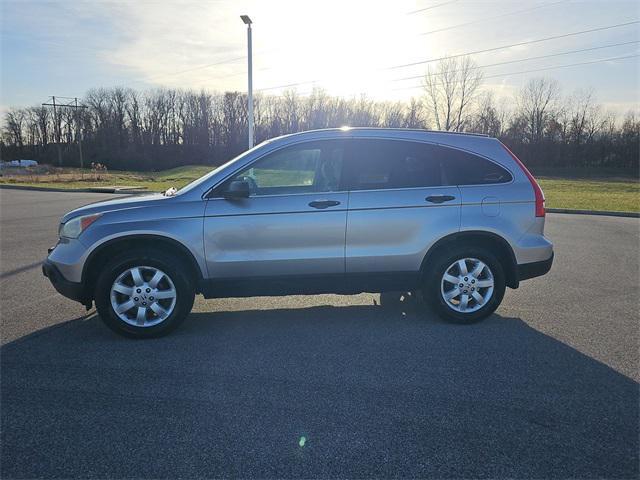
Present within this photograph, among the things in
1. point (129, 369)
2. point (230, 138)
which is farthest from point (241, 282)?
point (230, 138)

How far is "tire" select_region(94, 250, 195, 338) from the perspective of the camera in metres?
4.27

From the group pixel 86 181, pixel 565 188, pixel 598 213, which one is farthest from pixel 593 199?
pixel 86 181

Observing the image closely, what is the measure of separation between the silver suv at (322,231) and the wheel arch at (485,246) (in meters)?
0.01

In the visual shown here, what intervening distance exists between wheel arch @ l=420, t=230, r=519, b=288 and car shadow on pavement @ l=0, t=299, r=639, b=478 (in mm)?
631

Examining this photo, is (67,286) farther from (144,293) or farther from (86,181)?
(86,181)

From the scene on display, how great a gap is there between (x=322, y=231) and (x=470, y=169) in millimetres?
1715

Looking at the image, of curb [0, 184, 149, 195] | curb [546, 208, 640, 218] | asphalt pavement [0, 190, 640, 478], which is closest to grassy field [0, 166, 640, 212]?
curb [546, 208, 640, 218]

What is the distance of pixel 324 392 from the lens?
332 centimetres

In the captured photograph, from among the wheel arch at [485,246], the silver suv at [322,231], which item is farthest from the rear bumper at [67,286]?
the wheel arch at [485,246]

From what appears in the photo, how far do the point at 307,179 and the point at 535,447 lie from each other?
10.4ft

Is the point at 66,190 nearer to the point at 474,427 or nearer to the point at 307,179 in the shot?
the point at 307,179

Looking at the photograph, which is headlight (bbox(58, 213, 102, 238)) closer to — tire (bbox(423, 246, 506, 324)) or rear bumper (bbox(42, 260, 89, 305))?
rear bumper (bbox(42, 260, 89, 305))

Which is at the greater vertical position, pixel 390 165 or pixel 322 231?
pixel 390 165

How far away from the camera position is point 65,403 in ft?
10.4
